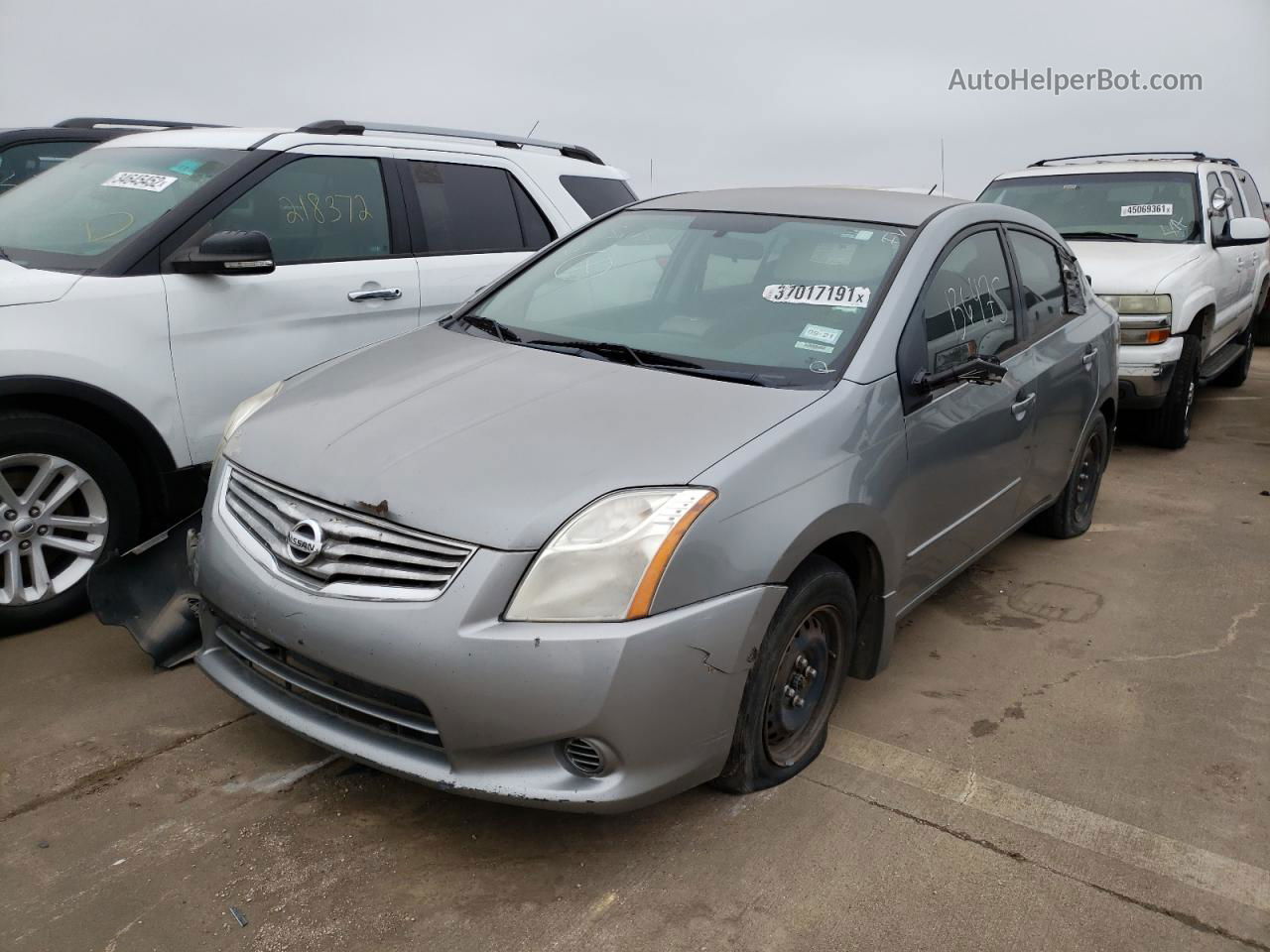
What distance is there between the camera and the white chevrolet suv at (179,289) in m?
3.63

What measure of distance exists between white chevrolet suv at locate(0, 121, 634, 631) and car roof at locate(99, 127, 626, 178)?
0.02m

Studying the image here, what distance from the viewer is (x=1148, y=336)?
642 centimetres

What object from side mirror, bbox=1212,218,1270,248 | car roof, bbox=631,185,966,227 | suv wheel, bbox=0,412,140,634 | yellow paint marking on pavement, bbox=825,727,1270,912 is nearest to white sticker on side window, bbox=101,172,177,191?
suv wheel, bbox=0,412,140,634

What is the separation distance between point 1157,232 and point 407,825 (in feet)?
22.0

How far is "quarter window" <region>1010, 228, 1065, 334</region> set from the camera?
13.5 ft

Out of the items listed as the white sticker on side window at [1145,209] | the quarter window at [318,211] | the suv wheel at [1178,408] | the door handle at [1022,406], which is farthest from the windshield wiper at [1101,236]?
the quarter window at [318,211]

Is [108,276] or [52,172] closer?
[108,276]

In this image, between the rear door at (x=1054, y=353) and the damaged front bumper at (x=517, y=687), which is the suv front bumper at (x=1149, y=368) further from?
the damaged front bumper at (x=517, y=687)

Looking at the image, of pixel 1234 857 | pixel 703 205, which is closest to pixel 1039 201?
pixel 703 205

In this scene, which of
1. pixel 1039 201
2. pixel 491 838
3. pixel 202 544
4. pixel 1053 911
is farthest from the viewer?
pixel 1039 201

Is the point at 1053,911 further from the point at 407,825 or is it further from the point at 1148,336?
the point at 1148,336

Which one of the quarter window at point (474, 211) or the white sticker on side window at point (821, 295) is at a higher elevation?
the quarter window at point (474, 211)

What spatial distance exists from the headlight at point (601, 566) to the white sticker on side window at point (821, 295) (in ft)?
3.73

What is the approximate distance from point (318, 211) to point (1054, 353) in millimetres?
3163
